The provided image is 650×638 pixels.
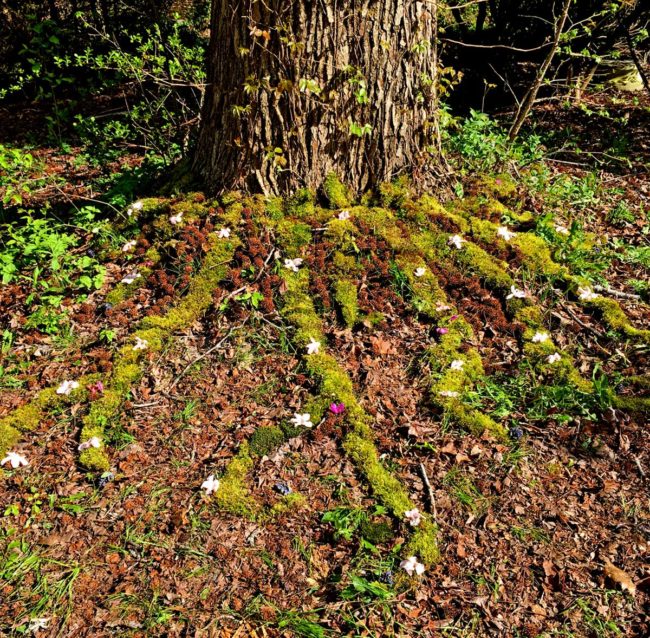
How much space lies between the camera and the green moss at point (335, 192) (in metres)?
3.79

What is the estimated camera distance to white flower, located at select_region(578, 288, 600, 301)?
11.9ft

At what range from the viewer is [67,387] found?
121 inches

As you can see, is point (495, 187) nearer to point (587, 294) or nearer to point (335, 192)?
point (587, 294)

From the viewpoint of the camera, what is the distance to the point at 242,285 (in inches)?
138

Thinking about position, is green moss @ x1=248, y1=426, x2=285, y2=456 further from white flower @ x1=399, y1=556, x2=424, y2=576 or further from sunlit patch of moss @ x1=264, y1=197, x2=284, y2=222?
sunlit patch of moss @ x1=264, y1=197, x2=284, y2=222

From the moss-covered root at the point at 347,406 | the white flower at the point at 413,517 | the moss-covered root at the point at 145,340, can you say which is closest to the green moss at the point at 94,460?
the moss-covered root at the point at 145,340

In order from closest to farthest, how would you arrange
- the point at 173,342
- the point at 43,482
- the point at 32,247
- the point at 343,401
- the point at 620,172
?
the point at 43,482 → the point at 343,401 → the point at 173,342 → the point at 32,247 → the point at 620,172

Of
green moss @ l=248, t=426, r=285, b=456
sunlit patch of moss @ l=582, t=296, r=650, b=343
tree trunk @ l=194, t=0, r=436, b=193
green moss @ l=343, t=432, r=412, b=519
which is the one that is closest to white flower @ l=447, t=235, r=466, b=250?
tree trunk @ l=194, t=0, r=436, b=193

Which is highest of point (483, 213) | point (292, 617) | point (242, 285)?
point (483, 213)

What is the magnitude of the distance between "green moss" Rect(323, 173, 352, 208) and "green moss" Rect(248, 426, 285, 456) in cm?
176

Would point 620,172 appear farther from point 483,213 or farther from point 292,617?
point 292,617

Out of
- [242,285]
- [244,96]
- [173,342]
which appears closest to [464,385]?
[242,285]

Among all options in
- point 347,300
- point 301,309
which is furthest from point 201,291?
point 347,300

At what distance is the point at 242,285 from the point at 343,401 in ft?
3.64
